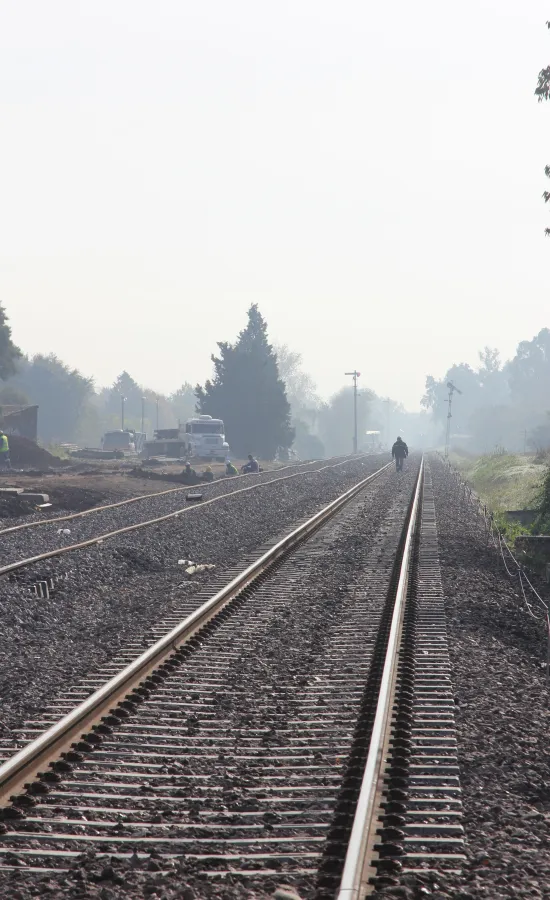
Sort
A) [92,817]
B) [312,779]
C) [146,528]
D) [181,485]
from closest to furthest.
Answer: [92,817]
[312,779]
[146,528]
[181,485]

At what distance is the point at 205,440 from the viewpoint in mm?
62469

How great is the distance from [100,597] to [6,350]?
224 ft

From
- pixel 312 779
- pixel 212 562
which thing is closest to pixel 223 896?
pixel 312 779

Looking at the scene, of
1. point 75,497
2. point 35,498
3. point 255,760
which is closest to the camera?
point 255,760

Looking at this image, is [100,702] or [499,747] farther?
[100,702]

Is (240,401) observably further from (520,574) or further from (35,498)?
(520,574)

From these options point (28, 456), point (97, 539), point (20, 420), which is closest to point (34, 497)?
point (97, 539)

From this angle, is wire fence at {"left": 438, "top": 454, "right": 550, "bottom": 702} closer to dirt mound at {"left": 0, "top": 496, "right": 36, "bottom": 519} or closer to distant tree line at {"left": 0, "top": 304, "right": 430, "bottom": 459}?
dirt mound at {"left": 0, "top": 496, "right": 36, "bottom": 519}

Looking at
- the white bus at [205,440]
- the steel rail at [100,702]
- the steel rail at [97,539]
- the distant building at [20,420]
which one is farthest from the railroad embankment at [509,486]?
the distant building at [20,420]

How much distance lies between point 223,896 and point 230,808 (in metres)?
1.10

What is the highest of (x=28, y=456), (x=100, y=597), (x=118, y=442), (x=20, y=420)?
(x=20, y=420)

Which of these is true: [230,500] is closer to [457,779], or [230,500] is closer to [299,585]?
[299,585]

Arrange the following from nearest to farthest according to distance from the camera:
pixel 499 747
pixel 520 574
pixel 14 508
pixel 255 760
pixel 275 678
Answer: pixel 255 760
pixel 499 747
pixel 275 678
pixel 520 574
pixel 14 508

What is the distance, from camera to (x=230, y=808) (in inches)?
217
